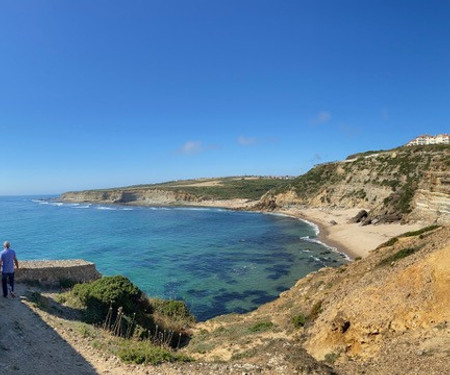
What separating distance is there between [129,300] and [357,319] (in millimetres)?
11048

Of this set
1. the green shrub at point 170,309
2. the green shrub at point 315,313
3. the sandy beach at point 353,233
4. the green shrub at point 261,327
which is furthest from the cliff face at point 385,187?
the green shrub at point 170,309

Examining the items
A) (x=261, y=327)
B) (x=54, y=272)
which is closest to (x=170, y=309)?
(x=261, y=327)

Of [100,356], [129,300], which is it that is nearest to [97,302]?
[129,300]

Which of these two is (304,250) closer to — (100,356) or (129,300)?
(129,300)

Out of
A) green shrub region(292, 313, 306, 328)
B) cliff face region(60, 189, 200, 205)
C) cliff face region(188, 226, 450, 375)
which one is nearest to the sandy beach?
green shrub region(292, 313, 306, 328)

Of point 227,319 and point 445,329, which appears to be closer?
point 445,329

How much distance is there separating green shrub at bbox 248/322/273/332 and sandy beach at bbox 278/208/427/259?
27.5 metres

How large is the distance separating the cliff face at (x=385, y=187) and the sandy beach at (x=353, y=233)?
266 cm

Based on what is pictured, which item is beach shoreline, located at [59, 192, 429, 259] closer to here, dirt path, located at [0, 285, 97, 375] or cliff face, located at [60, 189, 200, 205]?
dirt path, located at [0, 285, 97, 375]

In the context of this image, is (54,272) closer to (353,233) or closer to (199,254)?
(199,254)

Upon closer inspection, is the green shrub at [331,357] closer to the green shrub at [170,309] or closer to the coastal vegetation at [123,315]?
the coastal vegetation at [123,315]

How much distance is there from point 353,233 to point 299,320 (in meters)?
41.2

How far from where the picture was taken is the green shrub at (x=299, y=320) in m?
15.5

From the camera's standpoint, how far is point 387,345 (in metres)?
10.4
